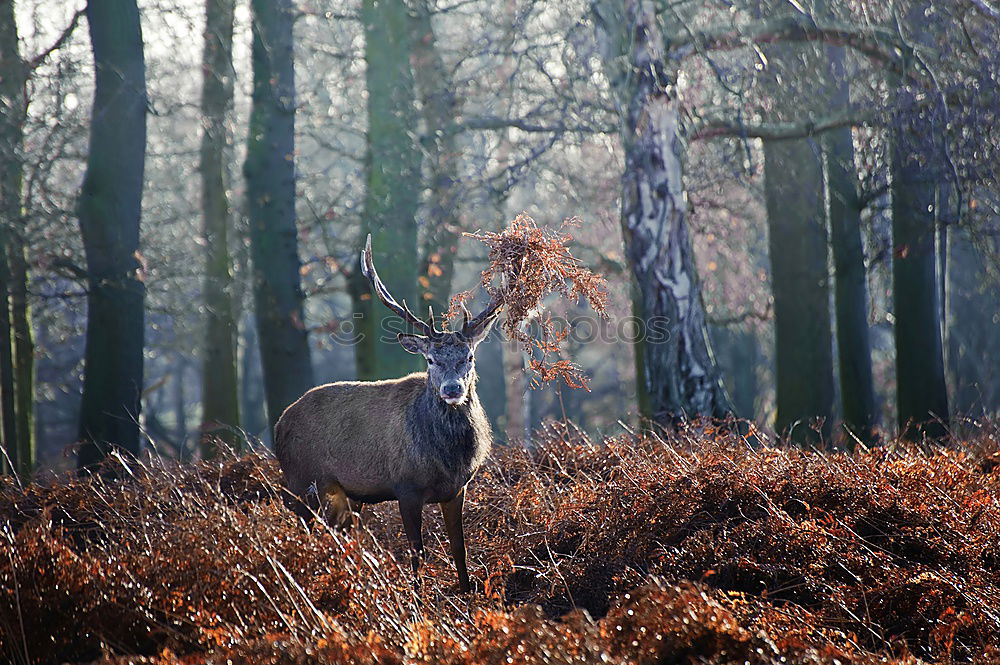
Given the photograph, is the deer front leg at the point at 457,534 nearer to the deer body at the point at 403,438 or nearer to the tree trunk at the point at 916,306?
the deer body at the point at 403,438

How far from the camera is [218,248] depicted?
1655cm

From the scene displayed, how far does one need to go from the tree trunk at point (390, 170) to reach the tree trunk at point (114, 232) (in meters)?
3.14

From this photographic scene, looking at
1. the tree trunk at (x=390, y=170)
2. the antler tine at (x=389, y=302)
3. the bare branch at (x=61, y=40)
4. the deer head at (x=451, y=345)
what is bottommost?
the deer head at (x=451, y=345)

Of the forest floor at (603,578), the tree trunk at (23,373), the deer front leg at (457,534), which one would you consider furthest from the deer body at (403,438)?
the tree trunk at (23,373)

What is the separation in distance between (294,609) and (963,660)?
11.0 ft

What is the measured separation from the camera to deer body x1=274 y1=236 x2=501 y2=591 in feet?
24.9

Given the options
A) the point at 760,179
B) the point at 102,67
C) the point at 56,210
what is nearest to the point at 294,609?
the point at 102,67

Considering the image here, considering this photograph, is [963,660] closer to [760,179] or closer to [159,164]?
[760,179]

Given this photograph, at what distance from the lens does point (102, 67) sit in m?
12.2

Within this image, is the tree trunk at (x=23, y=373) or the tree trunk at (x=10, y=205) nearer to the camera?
the tree trunk at (x=10, y=205)

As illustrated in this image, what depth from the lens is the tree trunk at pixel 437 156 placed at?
1487 cm

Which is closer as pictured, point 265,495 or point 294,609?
point 294,609

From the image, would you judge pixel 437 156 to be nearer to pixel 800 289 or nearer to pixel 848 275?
pixel 800 289

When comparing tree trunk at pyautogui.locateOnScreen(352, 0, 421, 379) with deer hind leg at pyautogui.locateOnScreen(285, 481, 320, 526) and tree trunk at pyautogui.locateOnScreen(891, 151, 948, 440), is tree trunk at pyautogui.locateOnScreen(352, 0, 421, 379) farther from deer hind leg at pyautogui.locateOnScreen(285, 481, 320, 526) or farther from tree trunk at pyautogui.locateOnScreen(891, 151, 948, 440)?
tree trunk at pyautogui.locateOnScreen(891, 151, 948, 440)
